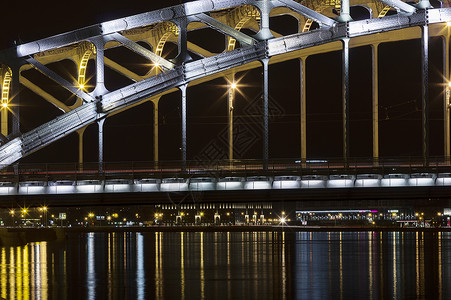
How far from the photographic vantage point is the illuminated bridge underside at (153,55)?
69250mm

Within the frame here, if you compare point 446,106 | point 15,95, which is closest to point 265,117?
point 446,106

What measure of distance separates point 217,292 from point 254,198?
32900mm

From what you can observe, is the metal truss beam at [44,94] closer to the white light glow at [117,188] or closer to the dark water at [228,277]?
the white light glow at [117,188]

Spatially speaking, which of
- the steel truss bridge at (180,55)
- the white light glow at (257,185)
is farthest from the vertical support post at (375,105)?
the white light glow at (257,185)

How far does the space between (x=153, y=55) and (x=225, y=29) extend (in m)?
5.66

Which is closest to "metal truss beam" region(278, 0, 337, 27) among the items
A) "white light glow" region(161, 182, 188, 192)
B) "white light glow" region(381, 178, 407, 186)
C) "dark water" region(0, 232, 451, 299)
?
"white light glow" region(381, 178, 407, 186)

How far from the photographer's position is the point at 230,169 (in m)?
63.1

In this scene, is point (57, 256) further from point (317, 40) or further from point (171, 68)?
point (317, 40)

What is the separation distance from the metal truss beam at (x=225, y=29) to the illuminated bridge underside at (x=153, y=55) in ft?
0.24

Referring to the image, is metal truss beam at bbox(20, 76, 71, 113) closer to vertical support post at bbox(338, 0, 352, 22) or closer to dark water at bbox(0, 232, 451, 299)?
vertical support post at bbox(338, 0, 352, 22)

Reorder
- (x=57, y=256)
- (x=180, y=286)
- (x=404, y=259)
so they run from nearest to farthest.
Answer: (x=180, y=286) → (x=404, y=259) → (x=57, y=256)

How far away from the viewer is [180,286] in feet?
102

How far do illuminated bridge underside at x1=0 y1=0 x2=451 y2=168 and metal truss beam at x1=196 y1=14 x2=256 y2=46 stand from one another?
2.9 inches

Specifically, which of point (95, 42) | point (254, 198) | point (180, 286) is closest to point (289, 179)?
point (254, 198)
